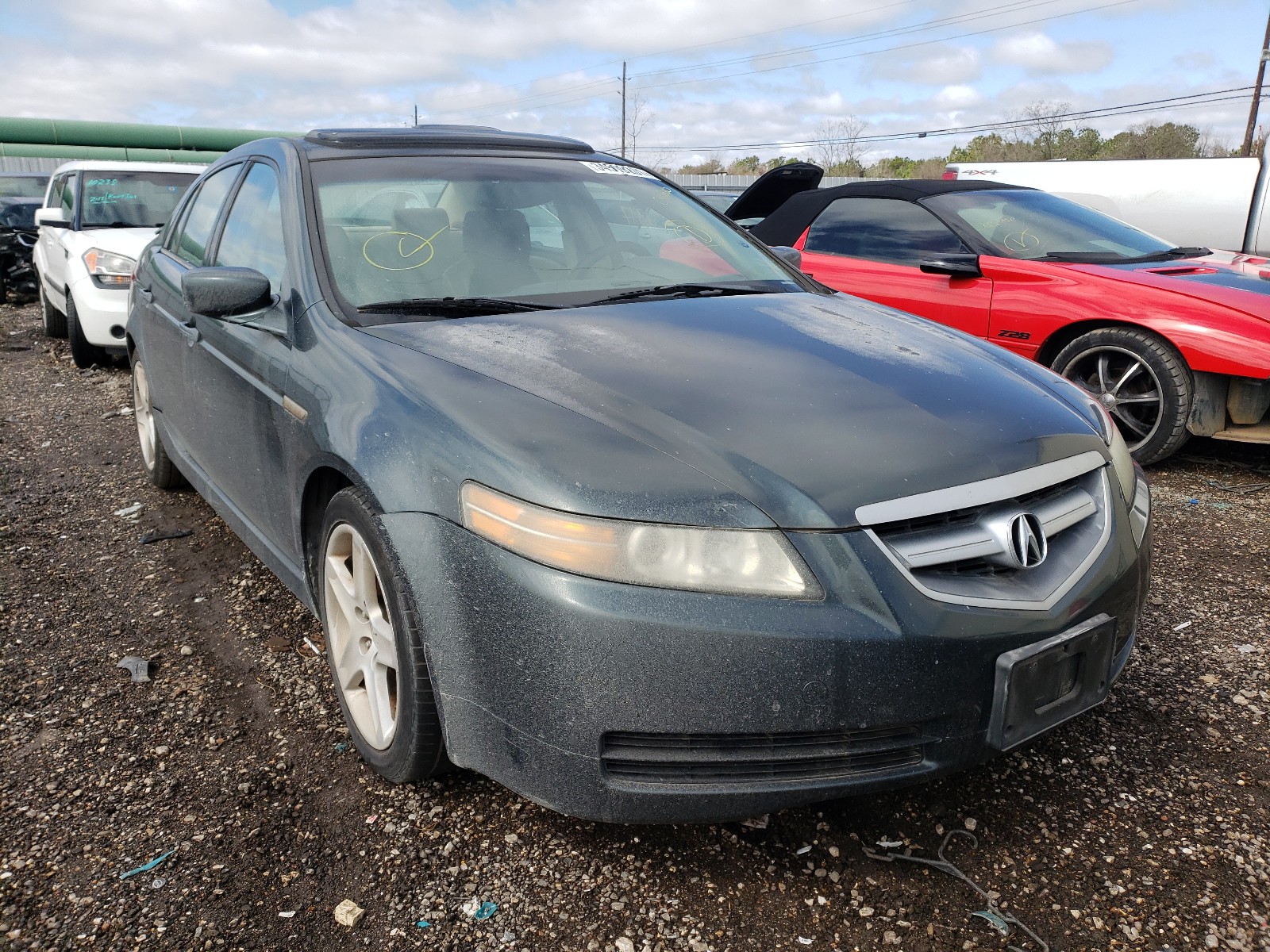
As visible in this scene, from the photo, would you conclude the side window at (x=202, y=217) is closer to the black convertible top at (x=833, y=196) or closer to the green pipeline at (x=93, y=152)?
the black convertible top at (x=833, y=196)

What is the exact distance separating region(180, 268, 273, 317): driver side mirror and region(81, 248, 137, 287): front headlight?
5594 millimetres

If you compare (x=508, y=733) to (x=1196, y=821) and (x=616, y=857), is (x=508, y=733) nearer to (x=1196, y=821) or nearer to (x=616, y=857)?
(x=616, y=857)

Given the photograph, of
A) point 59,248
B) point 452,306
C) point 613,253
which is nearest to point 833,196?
point 613,253

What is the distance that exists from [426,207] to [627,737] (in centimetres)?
183

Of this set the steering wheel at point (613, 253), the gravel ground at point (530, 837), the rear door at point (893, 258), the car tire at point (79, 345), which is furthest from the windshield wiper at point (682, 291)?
the car tire at point (79, 345)

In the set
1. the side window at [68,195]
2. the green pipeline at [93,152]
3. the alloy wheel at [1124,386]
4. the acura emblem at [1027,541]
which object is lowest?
the alloy wheel at [1124,386]

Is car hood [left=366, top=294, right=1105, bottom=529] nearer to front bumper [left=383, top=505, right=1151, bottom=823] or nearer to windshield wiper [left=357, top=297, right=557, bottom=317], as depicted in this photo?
windshield wiper [left=357, top=297, right=557, bottom=317]

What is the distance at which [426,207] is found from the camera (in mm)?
2920

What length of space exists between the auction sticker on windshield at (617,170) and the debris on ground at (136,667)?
87.7 inches

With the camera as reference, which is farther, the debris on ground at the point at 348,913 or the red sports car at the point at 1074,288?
the red sports car at the point at 1074,288

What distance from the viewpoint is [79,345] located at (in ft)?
26.3

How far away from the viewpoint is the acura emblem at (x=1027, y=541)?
6.25ft

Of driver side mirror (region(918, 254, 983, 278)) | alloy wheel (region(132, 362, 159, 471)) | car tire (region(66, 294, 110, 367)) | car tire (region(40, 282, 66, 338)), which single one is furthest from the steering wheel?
car tire (region(40, 282, 66, 338))

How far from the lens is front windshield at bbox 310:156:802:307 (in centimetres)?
274
